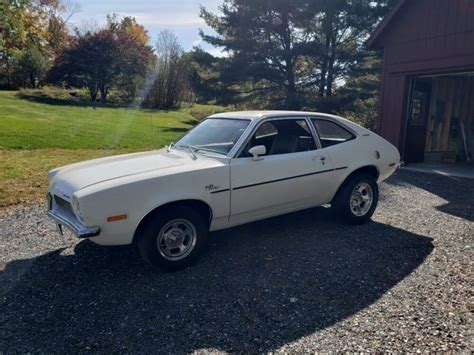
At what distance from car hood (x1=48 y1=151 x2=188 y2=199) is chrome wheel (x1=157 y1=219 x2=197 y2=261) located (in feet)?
2.07

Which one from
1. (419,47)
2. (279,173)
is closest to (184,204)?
(279,173)

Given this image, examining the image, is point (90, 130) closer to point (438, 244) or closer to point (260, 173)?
point (260, 173)

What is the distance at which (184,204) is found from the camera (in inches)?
153

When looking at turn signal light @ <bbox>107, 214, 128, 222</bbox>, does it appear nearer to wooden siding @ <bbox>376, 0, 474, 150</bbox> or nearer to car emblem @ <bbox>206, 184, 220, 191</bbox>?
car emblem @ <bbox>206, 184, 220, 191</bbox>

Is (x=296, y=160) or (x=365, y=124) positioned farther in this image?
(x=365, y=124)

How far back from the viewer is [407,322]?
121 inches

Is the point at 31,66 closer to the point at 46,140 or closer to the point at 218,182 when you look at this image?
the point at 46,140

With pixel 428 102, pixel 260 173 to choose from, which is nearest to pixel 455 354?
pixel 260 173

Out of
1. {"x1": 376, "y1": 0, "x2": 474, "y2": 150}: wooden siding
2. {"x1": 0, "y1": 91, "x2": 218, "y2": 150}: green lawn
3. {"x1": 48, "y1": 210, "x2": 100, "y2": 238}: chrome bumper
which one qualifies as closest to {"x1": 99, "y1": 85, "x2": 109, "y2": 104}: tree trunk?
{"x1": 0, "y1": 91, "x2": 218, "y2": 150}: green lawn

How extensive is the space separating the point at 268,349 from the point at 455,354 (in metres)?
1.34

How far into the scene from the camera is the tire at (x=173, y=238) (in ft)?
12.1

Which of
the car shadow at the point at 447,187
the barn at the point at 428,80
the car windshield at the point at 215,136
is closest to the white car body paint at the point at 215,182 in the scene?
the car windshield at the point at 215,136

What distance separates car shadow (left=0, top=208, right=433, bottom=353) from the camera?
2908mm

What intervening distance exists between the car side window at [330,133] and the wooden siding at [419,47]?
549cm
